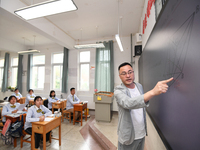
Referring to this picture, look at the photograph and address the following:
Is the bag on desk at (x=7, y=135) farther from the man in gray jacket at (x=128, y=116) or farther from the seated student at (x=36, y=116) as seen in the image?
the man in gray jacket at (x=128, y=116)

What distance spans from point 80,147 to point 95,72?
10.4 feet

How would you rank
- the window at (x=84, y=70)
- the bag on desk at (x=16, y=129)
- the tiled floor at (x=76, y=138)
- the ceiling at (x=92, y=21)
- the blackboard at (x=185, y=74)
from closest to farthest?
the blackboard at (x=185, y=74), the bag on desk at (x=16, y=129), the tiled floor at (x=76, y=138), the ceiling at (x=92, y=21), the window at (x=84, y=70)

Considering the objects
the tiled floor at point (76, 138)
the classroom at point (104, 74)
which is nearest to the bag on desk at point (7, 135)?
the classroom at point (104, 74)

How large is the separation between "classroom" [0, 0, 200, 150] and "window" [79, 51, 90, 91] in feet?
0.18

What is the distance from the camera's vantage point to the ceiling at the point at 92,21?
9.61 feet

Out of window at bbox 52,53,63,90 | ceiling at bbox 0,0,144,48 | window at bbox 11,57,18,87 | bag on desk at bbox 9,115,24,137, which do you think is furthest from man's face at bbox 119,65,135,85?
window at bbox 11,57,18,87

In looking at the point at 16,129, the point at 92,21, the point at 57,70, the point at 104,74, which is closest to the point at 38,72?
the point at 57,70

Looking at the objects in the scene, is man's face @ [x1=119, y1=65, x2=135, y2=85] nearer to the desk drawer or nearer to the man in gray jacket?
the man in gray jacket

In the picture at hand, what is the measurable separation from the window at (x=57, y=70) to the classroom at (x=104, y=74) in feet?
0.20

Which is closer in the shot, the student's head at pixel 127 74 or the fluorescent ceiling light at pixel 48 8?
the student's head at pixel 127 74

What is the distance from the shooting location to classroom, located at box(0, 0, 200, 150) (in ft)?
2.08

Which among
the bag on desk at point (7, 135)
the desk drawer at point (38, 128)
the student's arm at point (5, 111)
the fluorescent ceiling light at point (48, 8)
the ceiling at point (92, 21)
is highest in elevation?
the ceiling at point (92, 21)

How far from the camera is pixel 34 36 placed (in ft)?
17.2

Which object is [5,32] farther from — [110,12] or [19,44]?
[110,12]
